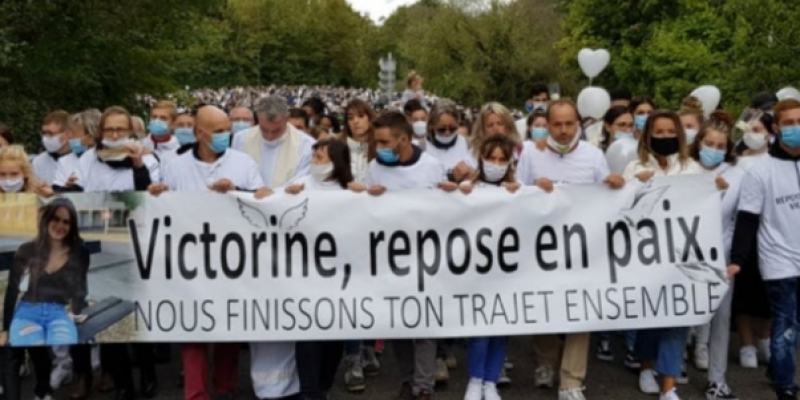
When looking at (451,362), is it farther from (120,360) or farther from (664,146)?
(120,360)

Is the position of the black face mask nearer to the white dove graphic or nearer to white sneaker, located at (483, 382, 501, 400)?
white sneaker, located at (483, 382, 501, 400)

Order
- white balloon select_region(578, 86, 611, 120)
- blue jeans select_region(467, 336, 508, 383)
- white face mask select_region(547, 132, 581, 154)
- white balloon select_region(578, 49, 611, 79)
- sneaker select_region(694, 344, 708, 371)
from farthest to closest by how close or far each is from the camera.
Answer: white balloon select_region(578, 49, 611, 79) < white balloon select_region(578, 86, 611, 120) < sneaker select_region(694, 344, 708, 371) < white face mask select_region(547, 132, 581, 154) < blue jeans select_region(467, 336, 508, 383)

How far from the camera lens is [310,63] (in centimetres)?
10194

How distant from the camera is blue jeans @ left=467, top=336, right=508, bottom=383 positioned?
6.48 meters

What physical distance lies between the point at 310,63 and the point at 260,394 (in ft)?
318

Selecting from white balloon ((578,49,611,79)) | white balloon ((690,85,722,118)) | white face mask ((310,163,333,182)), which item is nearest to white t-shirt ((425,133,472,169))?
white face mask ((310,163,333,182))

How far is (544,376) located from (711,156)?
1.84m

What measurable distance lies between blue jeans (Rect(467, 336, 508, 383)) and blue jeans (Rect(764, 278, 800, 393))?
1662 millimetres

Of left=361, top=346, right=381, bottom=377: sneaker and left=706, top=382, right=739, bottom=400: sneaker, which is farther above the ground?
left=361, top=346, right=381, bottom=377: sneaker

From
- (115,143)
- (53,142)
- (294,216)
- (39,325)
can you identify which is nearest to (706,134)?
(294,216)

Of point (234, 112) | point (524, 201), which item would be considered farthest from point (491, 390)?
point (234, 112)

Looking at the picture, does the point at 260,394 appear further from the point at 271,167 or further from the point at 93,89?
the point at 93,89

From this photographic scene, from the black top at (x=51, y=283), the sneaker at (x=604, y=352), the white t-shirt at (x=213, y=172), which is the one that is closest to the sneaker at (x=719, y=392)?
the sneaker at (x=604, y=352)

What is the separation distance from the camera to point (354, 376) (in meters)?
7.08
